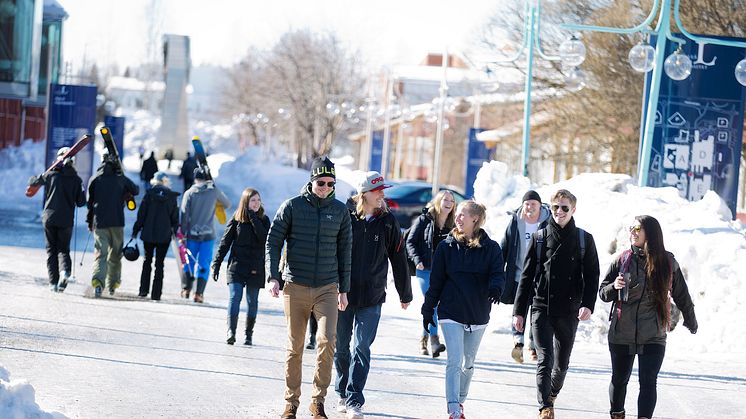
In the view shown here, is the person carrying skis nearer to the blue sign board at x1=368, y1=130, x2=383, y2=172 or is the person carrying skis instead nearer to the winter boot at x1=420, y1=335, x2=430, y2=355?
the winter boot at x1=420, y1=335, x2=430, y2=355

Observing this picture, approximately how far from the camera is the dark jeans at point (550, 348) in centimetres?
834

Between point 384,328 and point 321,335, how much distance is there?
611 centimetres

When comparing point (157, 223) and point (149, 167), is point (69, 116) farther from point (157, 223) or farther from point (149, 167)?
point (157, 223)

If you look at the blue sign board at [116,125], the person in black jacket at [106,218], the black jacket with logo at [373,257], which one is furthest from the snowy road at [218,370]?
the blue sign board at [116,125]

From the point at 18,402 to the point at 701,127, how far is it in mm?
14335

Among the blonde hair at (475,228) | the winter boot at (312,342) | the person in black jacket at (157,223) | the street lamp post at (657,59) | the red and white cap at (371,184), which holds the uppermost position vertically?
the street lamp post at (657,59)

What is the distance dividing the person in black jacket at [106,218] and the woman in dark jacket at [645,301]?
8093 millimetres

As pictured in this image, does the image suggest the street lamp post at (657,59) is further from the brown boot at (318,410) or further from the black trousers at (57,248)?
the brown boot at (318,410)

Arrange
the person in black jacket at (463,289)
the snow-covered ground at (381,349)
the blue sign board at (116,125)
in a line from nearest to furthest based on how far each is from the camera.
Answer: the person in black jacket at (463,289), the snow-covered ground at (381,349), the blue sign board at (116,125)

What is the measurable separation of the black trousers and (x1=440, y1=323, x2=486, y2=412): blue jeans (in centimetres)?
768

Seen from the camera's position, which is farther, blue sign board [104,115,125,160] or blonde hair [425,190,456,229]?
blue sign board [104,115,125,160]

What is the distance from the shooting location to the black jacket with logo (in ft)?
27.2

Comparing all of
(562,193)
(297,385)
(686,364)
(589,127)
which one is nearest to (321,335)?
(297,385)

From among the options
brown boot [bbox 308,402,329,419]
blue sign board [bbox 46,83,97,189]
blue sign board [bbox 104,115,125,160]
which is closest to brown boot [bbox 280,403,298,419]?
brown boot [bbox 308,402,329,419]
